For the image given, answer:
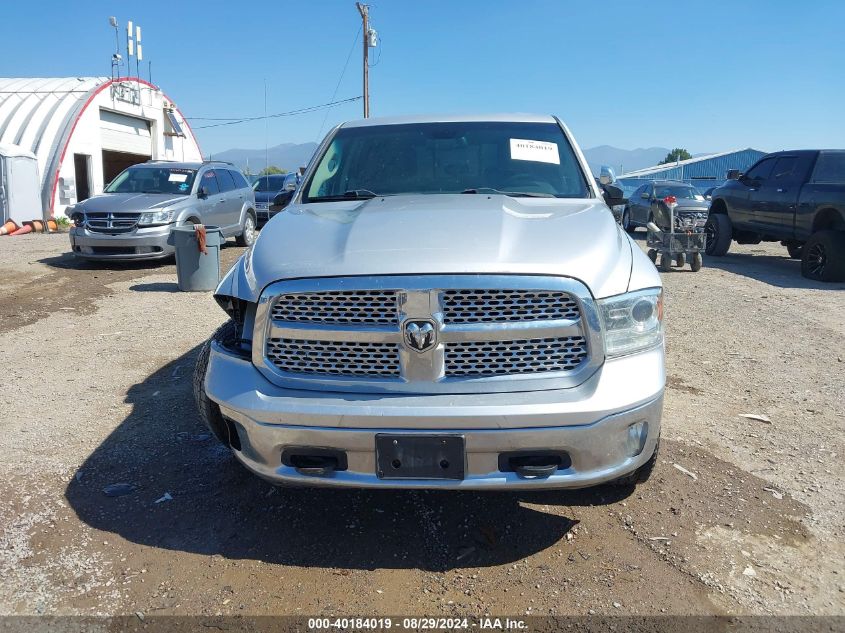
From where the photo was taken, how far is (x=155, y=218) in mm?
11281

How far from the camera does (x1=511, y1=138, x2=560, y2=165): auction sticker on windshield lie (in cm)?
405

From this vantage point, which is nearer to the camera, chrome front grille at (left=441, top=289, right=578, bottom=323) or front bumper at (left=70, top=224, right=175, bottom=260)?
chrome front grille at (left=441, top=289, right=578, bottom=323)

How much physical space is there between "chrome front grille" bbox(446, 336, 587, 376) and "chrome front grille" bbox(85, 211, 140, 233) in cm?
1001

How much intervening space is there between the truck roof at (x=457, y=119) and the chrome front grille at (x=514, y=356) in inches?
87.6

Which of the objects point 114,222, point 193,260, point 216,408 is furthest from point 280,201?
point 114,222

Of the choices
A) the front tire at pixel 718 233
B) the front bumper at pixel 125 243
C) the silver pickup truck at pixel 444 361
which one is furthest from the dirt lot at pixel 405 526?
the front tire at pixel 718 233

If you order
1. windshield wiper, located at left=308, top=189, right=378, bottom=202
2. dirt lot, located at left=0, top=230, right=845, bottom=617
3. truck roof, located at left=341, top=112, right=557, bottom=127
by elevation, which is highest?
truck roof, located at left=341, top=112, right=557, bottom=127

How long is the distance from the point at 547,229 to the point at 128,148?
2863 centimetres

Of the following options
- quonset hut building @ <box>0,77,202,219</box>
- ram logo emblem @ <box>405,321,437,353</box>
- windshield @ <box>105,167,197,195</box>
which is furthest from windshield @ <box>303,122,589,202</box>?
quonset hut building @ <box>0,77,202,219</box>

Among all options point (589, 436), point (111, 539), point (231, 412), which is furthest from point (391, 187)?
point (111, 539)

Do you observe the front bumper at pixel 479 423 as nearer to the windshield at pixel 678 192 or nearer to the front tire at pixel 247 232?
the front tire at pixel 247 232

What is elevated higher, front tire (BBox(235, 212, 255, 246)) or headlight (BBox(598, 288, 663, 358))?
headlight (BBox(598, 288, 663, 358))

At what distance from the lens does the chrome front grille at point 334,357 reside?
8.54 ft

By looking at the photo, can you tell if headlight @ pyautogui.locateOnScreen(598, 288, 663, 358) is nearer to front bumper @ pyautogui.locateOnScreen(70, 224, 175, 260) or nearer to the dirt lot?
the dirt lot
